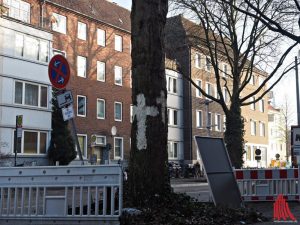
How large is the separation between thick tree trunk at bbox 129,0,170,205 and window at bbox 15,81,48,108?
26.5 metres

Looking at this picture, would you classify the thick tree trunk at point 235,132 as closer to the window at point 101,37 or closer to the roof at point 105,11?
the roof at point 105,11

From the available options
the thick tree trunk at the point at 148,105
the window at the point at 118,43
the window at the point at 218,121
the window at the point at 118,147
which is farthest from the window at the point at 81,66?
the thick tree trunk at the point at 148,105

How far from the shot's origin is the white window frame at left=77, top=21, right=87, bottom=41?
4253 centimetres

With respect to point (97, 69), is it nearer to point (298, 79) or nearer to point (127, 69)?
point (127, 69)

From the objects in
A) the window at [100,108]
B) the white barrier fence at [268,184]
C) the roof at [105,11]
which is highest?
the roof at [105,11]

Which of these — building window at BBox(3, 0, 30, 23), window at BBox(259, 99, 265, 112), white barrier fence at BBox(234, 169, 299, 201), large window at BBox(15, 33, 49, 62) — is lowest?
white barrier fence at BBox(234, 169, 299, 201)

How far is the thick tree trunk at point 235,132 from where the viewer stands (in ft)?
104

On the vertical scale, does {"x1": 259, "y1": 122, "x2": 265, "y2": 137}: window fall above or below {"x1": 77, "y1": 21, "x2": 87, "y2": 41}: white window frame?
below

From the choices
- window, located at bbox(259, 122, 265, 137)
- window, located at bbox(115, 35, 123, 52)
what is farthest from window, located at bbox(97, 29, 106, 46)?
window, located at bbox(259, 122, 265, 137)

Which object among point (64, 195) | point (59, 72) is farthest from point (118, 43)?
point (64, 195)

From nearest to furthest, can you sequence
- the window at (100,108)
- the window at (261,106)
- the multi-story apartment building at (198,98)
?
1. the multi-story apartment building at (198,98)
2. the window at (100,108)
3. the window at (261,106)

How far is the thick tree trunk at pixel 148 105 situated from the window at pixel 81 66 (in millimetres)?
33350

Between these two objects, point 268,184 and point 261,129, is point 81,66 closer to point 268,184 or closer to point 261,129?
point 268,184

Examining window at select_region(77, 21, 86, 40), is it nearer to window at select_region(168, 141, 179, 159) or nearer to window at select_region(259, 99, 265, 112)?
window at select_region(168, 141, 179, 159)
